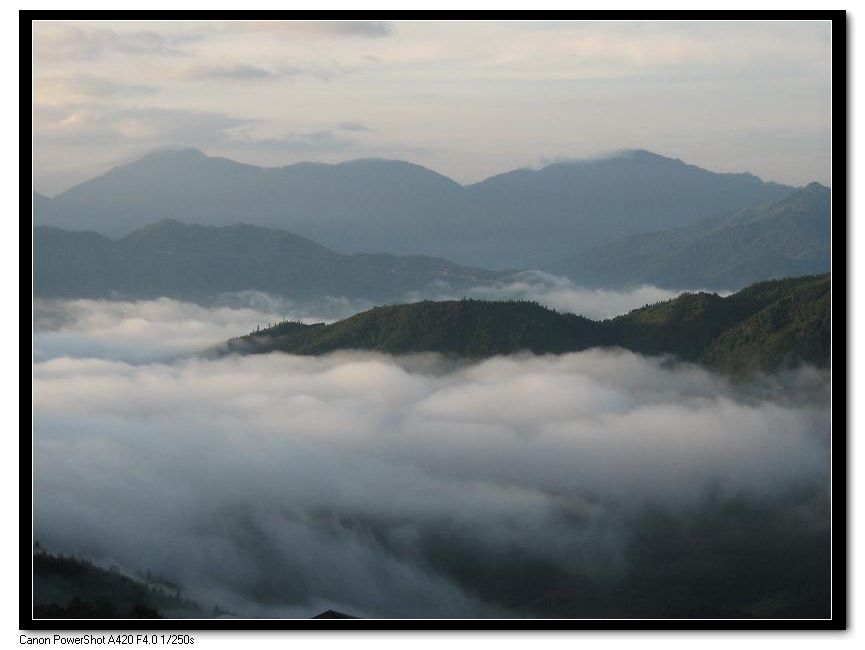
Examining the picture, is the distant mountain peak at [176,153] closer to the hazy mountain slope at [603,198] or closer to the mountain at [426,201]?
the mountain at [426,201]

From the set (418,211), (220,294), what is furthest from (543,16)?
(220,294)

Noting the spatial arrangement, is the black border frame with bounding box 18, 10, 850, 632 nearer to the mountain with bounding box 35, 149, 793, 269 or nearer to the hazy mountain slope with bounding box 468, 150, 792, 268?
the mountain with bounding box 35, 149, 793, 269

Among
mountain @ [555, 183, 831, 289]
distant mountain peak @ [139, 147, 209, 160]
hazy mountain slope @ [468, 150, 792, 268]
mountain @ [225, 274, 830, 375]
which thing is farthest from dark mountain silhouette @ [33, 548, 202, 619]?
mountain @ [555, 183, 831, 289]

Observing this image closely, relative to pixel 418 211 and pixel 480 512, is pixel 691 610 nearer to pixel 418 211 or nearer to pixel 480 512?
pixel 480 512

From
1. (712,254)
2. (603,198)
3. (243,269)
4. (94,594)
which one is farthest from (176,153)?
(712,254)

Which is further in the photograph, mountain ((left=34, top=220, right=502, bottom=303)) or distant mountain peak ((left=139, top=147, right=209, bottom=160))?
mountain ((left=34, top=220, right=502, bottom=303))

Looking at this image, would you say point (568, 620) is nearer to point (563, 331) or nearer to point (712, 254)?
point (563, 331)
